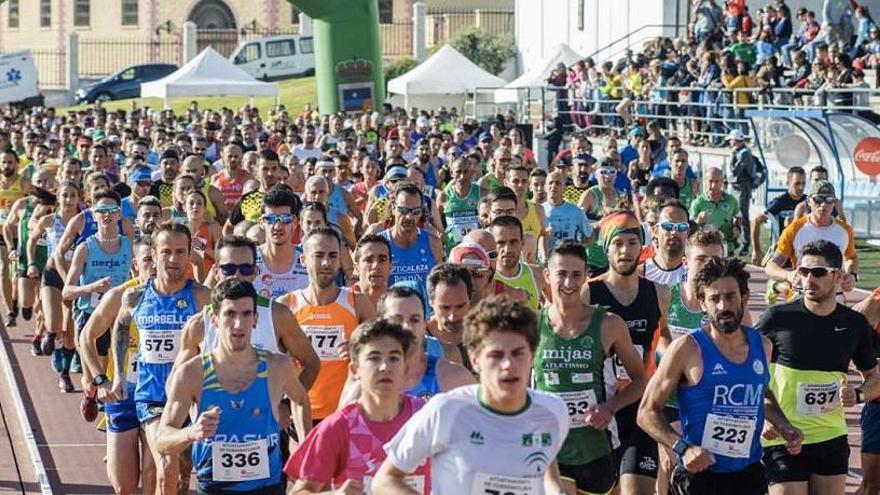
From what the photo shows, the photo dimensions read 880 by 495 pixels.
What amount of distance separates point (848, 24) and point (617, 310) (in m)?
23.1

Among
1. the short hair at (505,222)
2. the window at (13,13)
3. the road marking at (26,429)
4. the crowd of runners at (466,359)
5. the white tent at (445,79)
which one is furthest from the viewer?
the window at (13,13)

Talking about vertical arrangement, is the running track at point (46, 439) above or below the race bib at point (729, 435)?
below

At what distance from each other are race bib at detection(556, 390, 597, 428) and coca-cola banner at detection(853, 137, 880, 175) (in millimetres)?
16184

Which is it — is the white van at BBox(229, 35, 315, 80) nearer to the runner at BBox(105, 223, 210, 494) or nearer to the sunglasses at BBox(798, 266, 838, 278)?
the runner at BBox(105, 223, 210, 494)

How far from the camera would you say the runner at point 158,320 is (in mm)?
9273

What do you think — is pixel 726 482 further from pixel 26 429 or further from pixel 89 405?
pixel 26 429

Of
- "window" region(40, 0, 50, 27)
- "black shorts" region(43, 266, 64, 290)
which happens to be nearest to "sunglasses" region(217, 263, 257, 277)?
"black shorts" region(43, 266, 64, 290)

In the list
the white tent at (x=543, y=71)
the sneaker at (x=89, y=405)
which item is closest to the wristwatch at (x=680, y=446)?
the sneaker at (x=89, y=405)

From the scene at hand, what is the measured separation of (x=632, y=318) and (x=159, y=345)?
2356 mm

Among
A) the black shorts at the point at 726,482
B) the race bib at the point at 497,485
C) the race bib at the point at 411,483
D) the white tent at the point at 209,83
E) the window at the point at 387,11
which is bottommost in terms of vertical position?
→ the black shorts at the point at 726,482

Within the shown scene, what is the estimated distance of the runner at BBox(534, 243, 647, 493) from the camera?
8195mm

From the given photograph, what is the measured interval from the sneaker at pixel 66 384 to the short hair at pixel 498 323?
912 centimetres

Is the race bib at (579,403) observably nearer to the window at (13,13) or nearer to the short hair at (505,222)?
the short hair at (505,222)

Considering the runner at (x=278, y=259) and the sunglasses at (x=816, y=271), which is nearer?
the sunglasses at (x=816, y=271)
